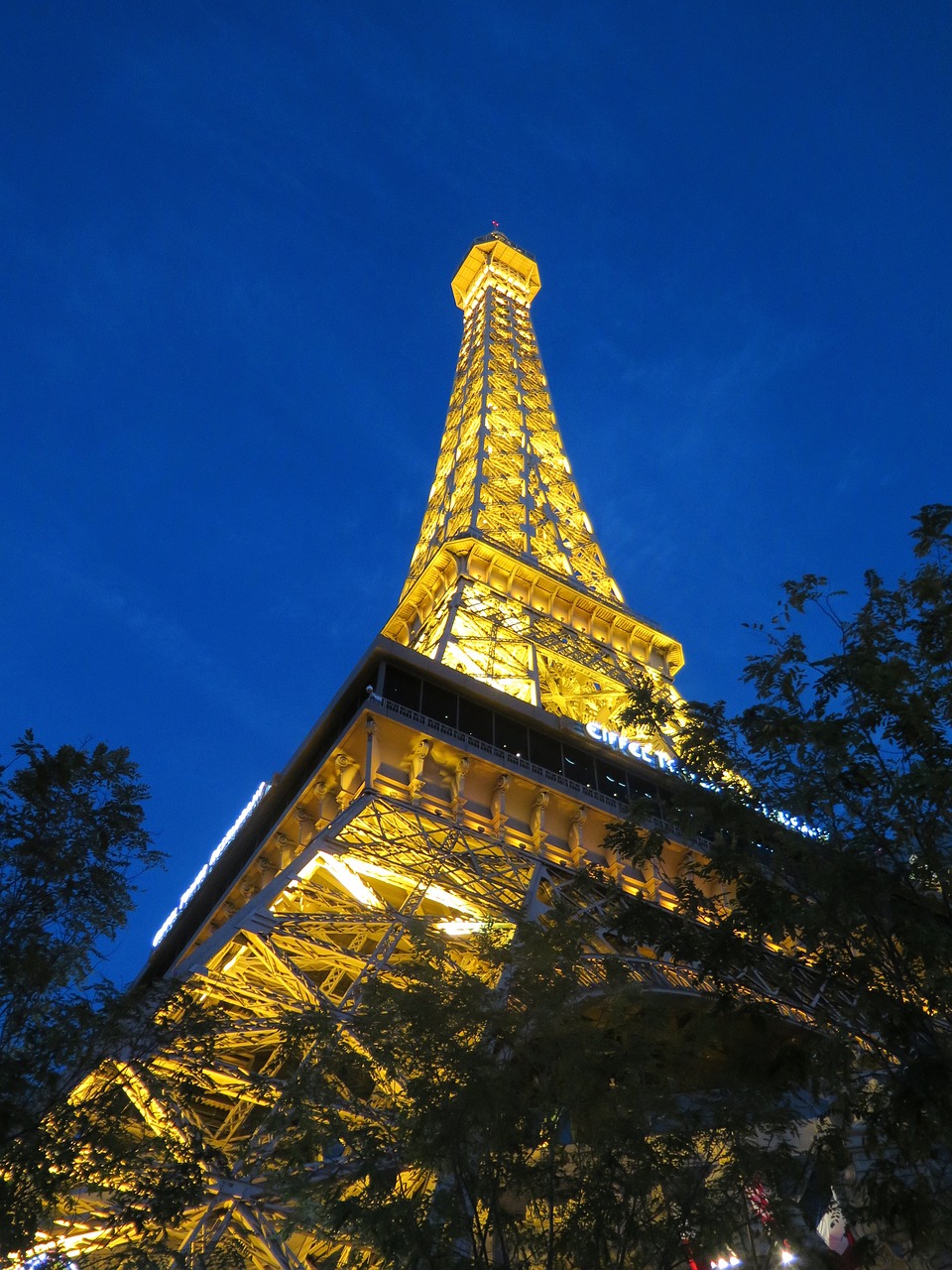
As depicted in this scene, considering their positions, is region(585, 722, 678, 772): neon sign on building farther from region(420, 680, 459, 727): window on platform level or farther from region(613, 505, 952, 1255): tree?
region(613, 505, 952, 1255): tree

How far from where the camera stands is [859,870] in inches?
395

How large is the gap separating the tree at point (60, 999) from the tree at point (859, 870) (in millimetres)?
6187

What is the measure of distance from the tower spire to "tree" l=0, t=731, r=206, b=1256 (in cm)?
1773

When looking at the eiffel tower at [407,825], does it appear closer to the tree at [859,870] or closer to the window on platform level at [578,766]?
the window on platform level at [578,766]

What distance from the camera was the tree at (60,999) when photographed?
10641mm

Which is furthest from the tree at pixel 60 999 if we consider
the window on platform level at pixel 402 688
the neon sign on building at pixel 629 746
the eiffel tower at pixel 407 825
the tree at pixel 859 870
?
the neon sign on building at pixel 629 746

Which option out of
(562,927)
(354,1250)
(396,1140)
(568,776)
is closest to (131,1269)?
(354,1250)

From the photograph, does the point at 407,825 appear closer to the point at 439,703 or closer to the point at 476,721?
the point at 439,703

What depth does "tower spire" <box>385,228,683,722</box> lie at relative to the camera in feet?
114

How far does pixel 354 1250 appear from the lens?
518 inches

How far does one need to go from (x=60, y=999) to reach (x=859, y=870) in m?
9.10

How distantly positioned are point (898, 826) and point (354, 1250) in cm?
872

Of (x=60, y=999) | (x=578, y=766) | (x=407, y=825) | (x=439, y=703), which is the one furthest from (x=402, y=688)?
(x=60, y=999)

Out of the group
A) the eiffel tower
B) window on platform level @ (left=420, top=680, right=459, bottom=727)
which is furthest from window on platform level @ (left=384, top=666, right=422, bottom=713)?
window on platform level @ (left=420, top=680, right=459, bottom=727)
